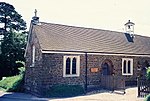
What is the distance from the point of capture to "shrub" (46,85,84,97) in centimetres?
2050

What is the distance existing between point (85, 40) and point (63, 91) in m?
7.58

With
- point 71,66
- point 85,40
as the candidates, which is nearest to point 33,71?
point 71,66

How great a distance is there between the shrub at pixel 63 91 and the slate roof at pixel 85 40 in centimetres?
362

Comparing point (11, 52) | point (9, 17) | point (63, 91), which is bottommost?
point (63, 91)

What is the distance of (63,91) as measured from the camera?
2080 cm

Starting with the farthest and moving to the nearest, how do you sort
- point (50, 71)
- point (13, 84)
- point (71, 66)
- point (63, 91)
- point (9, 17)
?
point (9, 17)
point (13, 84)
point (71, 66)
point (50, 71)
point (63, 91)

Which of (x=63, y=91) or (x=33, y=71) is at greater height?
(x=33, y=71)

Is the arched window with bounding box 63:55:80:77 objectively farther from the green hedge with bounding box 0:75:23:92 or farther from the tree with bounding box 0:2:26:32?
the tree with bounding box 0:2:26:32

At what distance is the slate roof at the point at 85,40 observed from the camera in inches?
900

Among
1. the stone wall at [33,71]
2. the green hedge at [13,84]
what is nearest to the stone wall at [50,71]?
the stone wall at [33,71]

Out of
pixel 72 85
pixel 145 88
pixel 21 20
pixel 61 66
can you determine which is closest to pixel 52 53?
pixel 61 66

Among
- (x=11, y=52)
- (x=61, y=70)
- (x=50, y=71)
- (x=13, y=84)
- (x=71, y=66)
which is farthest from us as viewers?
(x=11, y=52)

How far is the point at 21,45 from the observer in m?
38.2

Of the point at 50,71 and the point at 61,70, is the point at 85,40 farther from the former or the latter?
the point at 50,71
